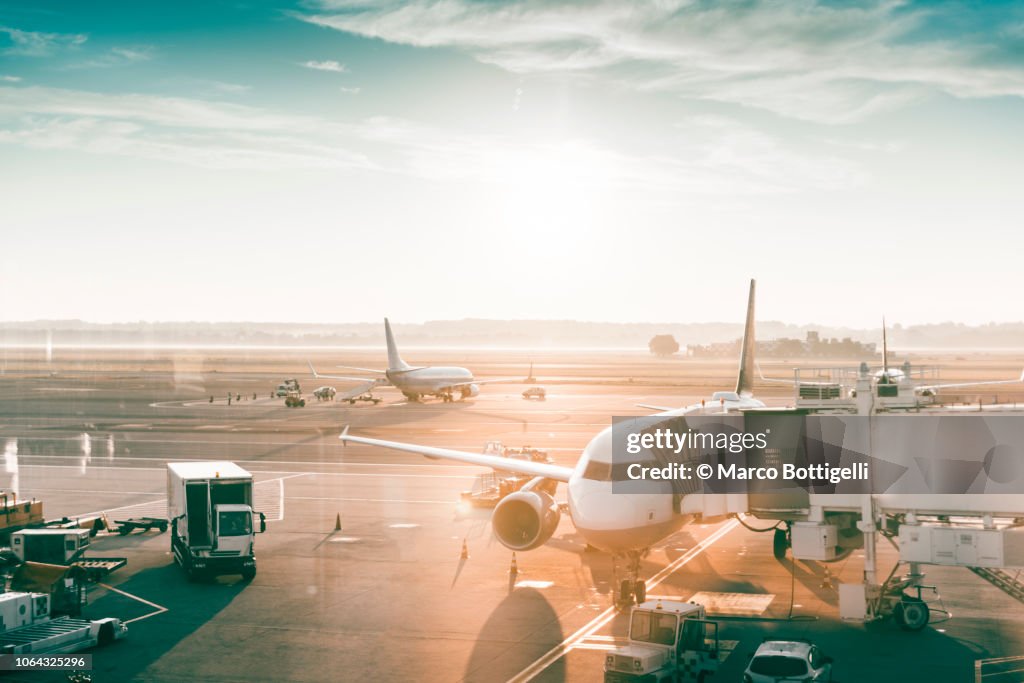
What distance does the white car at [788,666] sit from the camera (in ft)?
68.3

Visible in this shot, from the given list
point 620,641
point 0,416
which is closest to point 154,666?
point 620,641

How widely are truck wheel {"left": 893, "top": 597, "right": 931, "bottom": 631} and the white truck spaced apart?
2172cm

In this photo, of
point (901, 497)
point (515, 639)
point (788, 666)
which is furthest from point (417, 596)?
point (901, 497)

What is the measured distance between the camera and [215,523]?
33375 millimetres

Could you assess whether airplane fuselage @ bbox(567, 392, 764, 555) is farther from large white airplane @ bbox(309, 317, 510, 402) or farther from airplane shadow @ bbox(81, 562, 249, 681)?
large white airplane @ bbox(309, 317, 510, 402)

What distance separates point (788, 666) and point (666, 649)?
2989mm

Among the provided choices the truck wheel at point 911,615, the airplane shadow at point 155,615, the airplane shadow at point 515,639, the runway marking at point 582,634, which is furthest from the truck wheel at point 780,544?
the airplane shadow at point 155,615

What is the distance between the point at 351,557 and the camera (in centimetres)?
3753

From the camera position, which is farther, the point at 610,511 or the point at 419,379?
the point at 419,379

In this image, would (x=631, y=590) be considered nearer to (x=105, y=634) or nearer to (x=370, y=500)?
(x=105, y=634)

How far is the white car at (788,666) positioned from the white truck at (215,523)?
63.8ft

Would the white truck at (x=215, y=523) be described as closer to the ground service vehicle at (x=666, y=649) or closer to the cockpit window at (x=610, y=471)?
the cockpit window at (x=610, y=471)

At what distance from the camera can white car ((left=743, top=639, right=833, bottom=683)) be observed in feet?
68.3

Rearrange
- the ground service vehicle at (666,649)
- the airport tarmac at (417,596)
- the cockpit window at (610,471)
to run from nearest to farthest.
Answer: the ground service vehicle at (666,649)
the airport tarmac at (417,596)
the cockpit window at (610,471)
